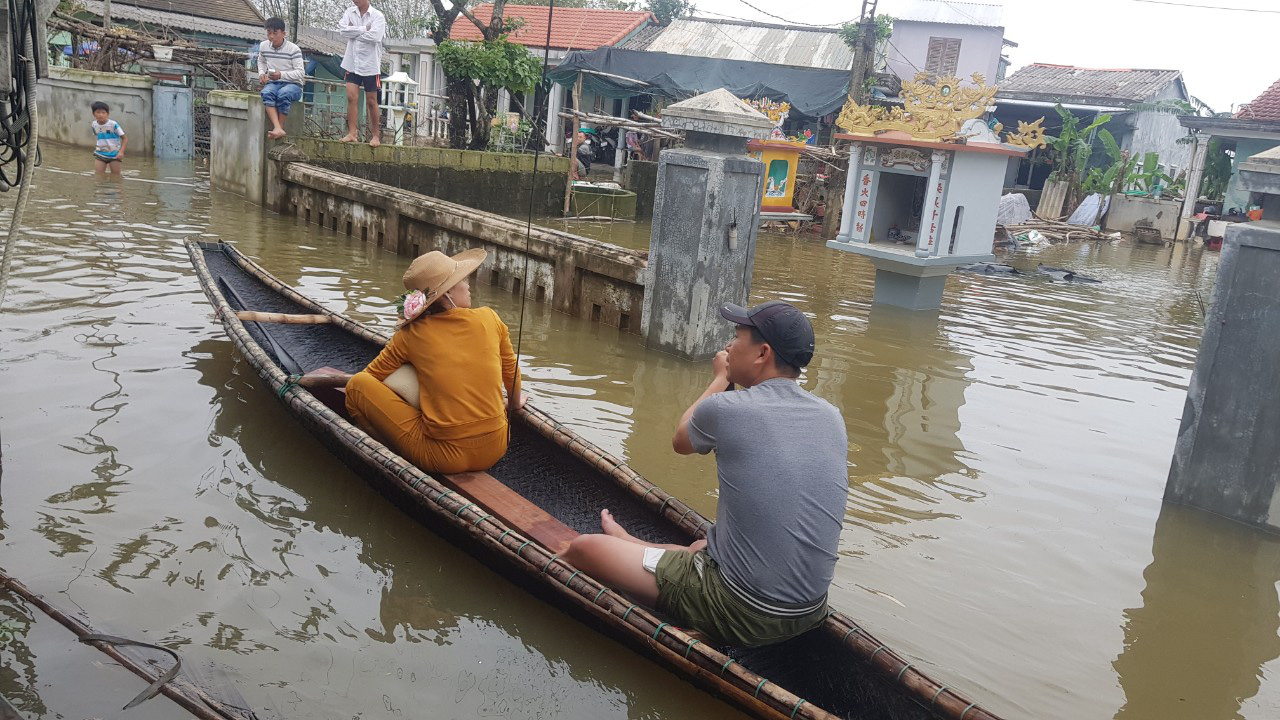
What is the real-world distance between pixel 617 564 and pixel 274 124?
12600mm

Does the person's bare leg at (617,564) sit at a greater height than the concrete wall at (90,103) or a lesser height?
lesser

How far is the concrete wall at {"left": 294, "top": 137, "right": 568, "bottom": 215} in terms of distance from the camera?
15.2 m

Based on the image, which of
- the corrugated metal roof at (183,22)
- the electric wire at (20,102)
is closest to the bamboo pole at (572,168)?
the corrugated metal roof at (183,22)

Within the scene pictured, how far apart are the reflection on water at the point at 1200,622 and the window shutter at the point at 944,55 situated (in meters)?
25.7

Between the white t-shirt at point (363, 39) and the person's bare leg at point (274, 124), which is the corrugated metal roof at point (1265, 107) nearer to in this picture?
the white t-shirt at point (363, 39)

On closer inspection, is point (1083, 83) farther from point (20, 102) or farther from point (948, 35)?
point (20, 102)

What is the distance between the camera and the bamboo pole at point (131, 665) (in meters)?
2.94

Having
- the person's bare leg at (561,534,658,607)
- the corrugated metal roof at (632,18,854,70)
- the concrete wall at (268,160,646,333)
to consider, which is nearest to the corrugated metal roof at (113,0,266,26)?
the corrugated metal roof at (632,18,854,70)

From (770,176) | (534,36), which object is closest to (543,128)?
(534,36)

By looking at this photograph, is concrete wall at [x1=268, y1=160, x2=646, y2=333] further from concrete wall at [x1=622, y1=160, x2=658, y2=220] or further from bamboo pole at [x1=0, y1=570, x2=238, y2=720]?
concrete wall at [x1=622, y1=160, x2=658, y2=220]

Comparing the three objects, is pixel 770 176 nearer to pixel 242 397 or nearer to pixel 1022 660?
pixel 242 397

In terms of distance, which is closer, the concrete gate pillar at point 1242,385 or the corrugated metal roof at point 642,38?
the concrete gate pillar at point 1242,385

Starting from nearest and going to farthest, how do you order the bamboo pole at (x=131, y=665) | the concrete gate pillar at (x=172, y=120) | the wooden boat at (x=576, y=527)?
the bamboo pole at (x=131, y=665), the wooden boat at (x=576, y=527), the concrete gate pillar at (x=172, y=120)

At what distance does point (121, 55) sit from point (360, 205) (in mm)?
12534
